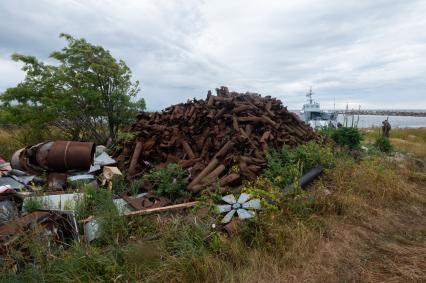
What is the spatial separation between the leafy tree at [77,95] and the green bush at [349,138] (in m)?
6.14

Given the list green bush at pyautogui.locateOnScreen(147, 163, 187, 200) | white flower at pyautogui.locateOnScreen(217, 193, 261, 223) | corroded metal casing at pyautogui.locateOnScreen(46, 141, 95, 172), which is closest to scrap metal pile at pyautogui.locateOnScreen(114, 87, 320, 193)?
green bush at pyautogui.locateOnScreen(147, 163, 187, 200)

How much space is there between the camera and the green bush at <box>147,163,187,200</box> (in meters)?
4.68

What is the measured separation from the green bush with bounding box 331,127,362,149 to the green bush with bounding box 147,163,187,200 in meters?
5.49

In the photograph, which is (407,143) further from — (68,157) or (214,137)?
(68,157)

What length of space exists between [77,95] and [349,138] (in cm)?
781

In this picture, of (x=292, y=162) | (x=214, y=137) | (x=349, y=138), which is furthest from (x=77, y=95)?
(x=349, y=138)

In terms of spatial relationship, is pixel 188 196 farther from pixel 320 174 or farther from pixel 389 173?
pixel 389 173

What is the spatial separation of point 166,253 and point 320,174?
368 cm

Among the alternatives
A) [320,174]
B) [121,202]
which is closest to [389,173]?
[320,174]

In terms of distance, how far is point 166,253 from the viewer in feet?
10.0

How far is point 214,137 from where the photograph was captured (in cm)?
614

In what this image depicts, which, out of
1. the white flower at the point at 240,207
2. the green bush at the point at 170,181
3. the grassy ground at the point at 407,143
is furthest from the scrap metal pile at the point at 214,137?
the grassy ground at the point at 407,143

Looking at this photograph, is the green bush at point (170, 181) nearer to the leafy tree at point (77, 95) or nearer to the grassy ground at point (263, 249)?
the grassy ground at point (263, 249)

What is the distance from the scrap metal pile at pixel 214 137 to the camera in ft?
17.3
